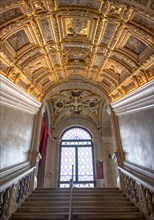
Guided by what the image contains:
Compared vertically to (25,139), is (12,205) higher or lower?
lower

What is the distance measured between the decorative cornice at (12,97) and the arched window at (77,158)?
6.57 meters

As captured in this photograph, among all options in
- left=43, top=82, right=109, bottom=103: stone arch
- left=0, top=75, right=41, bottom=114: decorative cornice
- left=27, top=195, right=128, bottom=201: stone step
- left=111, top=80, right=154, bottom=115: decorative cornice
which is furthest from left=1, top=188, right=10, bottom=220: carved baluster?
left=43, top=82, right=109, bottom=103: stone arch

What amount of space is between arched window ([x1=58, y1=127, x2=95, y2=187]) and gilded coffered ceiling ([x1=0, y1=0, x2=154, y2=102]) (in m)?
5.91

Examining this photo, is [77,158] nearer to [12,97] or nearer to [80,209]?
[80,209]

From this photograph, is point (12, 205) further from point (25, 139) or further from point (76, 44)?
point (76, 44)

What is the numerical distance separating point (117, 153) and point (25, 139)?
10.8ft

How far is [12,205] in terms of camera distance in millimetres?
3678

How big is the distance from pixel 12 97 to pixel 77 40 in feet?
8.38

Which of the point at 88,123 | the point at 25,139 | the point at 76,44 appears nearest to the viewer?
the point at 76,44

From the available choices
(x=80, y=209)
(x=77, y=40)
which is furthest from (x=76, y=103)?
(x=80, y=209)

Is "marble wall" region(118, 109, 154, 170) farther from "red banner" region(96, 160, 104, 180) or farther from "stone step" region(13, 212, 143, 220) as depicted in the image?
"red banner" region(96, 160, 104, 180)

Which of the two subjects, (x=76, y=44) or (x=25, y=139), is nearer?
(x=76, y=44)

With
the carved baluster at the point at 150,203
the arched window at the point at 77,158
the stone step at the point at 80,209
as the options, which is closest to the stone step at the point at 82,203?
the stone step at the point at 80,209

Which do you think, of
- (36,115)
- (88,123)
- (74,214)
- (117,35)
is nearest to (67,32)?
(117,35)
